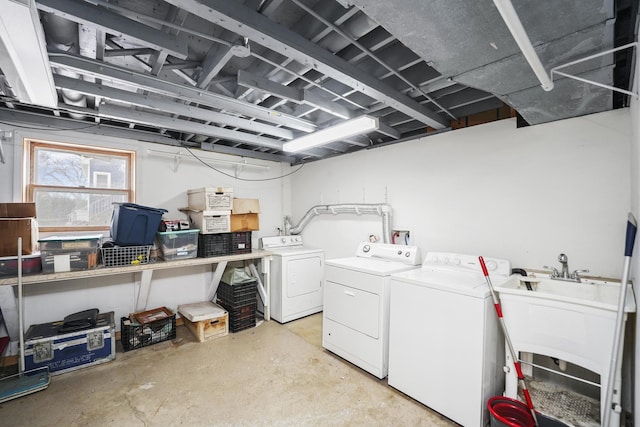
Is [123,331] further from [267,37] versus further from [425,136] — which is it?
[425,136]

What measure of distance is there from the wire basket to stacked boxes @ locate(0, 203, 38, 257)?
509 mm

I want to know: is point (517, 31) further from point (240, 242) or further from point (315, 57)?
point (240, 242)

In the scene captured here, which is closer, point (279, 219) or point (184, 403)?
point (184, 403)

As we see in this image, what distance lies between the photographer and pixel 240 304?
344 centimetres

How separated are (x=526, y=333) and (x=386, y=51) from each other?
2046 mm

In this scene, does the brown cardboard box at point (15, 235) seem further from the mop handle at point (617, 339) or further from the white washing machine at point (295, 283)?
the mop handle at point (617, 339)

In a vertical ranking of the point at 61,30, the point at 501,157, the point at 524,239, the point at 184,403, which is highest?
the point at 61,30

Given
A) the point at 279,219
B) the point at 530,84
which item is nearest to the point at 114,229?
the point at 279,219

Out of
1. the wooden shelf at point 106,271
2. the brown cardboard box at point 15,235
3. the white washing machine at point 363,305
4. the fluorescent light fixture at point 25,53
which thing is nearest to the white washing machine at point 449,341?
the white washing machine at point 363,305

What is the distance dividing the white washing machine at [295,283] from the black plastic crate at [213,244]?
65cm

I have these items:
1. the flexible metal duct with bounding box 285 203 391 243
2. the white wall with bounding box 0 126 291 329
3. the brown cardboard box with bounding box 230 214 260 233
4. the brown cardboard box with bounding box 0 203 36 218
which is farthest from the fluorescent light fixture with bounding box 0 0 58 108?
the flexible metal duct with bounding box 285 203 391 243

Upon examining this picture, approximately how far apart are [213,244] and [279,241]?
112 cm

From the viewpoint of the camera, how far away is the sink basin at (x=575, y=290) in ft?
5.05

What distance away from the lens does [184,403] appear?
2.14 meters
